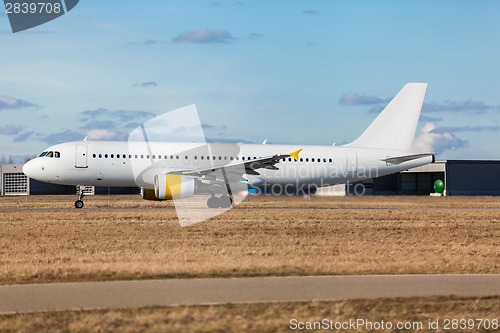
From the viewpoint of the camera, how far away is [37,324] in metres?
9.59

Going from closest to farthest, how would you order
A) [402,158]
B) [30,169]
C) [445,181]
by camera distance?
[30,169] → [402,158] → [445,181]

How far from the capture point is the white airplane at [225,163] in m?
39.8

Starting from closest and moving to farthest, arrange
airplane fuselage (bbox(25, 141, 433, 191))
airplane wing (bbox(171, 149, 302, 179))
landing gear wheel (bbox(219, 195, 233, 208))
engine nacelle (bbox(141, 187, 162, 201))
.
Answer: engine nacelle (bbox(141, 187, 162, 201)) < airplane wing (bbox(171, 149, 302, 179)) < landing gear wheel (bbox(219, 195, 233, 208)) < airplane fuselage (bbox(25, 141, 433, 191))

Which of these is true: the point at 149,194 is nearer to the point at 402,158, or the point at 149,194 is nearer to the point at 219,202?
the point at 219,202

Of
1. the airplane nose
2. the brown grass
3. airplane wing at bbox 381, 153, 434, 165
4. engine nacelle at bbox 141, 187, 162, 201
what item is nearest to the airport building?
airplane wing at bbox 381, 153, 434, 165

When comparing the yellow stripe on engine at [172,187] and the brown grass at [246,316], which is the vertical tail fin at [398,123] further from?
the brown grass at [246,316]

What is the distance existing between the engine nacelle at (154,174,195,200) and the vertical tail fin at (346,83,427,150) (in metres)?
13.9

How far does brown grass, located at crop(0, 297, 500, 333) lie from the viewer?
9406 millimetres

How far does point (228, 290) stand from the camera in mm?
12391

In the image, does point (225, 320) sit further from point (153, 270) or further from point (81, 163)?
point (81, 163)

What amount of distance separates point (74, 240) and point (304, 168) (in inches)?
948

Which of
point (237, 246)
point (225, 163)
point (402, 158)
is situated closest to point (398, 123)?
point (402, 158)

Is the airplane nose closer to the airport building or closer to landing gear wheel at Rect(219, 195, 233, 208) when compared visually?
landing gear wheel at Rect(219, 195, 233, 208)

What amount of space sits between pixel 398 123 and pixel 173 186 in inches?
676
